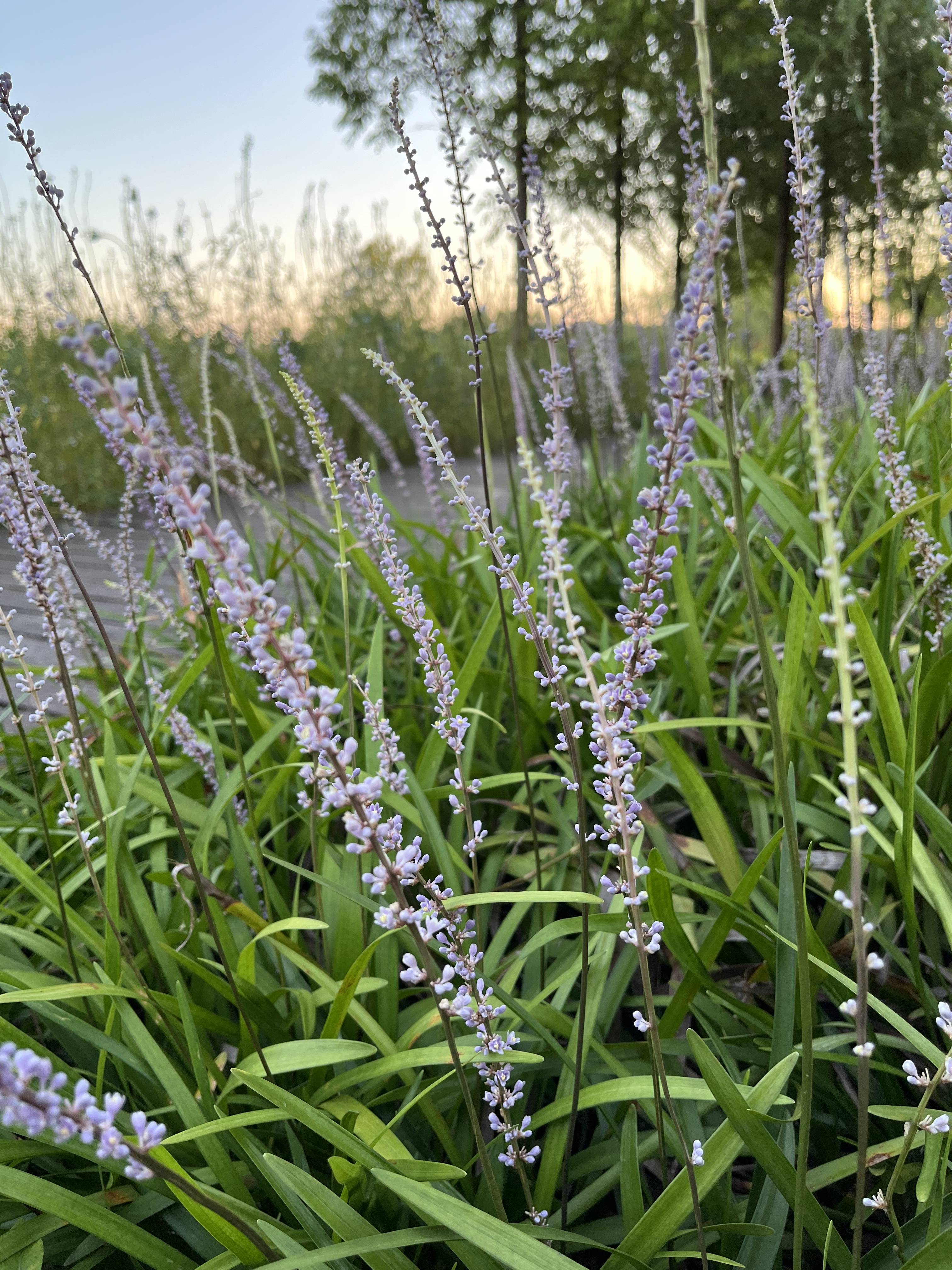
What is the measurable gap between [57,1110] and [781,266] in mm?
15504

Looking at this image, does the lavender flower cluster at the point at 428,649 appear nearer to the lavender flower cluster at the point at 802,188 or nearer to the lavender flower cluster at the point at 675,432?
the lavender flower cluster at the point at 675,432

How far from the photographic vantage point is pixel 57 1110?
58 centimetres

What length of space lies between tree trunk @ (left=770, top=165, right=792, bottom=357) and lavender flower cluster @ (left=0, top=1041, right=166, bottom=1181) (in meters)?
13.4

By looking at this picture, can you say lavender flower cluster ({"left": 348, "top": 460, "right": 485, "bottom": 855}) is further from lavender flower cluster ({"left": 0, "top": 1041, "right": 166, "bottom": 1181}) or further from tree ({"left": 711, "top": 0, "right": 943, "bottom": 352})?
tree ({"left": 711, "top": 0, "right": 943, "bottom": 352})

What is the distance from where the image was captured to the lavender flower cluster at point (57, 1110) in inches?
21.8

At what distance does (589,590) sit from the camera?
3830mm

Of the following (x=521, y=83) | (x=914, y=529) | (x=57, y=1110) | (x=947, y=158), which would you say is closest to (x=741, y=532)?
(x=57, y=1110)

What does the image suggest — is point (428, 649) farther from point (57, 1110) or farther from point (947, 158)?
point (947, 158)

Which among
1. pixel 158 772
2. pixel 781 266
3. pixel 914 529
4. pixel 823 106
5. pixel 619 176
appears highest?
pixel 823 106

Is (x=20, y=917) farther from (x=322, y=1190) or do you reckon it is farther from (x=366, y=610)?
(x=366, y=610)

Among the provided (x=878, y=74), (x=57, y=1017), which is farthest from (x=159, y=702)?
(x=878, y=74)

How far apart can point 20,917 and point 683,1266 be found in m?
1.61

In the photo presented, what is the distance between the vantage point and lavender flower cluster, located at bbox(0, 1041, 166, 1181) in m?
0.55

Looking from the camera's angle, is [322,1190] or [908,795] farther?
[908,795]
